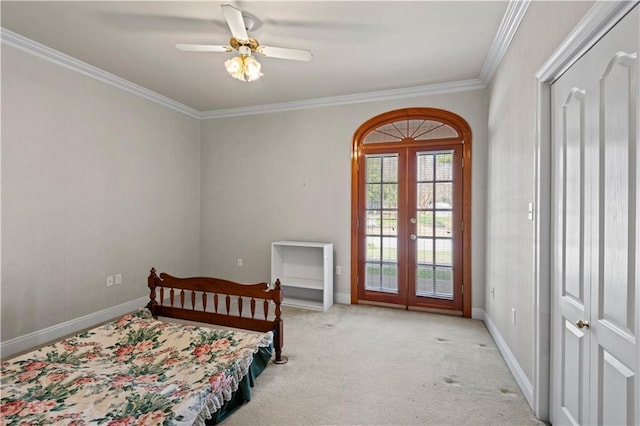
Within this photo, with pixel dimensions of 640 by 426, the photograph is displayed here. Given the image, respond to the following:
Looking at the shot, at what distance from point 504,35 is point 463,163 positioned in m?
1.50

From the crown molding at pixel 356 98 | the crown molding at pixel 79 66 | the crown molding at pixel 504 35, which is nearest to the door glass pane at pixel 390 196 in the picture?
the crown molding at pixel 356 98

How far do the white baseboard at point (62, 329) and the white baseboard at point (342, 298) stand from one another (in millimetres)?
A: 2562

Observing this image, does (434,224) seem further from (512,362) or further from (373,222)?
(512,362)

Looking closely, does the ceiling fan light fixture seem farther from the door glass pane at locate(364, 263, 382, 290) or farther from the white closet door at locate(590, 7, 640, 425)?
the door glass pane at locate(364, 263, 382, 290)

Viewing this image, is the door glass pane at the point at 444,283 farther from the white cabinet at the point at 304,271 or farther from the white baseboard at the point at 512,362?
the white cabinet at the point at 304,271

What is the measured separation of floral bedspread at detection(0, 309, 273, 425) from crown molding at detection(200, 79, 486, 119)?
3.21 metres

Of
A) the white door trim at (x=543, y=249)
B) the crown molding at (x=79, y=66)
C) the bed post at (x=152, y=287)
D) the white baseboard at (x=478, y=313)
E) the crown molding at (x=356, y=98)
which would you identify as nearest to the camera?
the white door trim at (x=543, y=249)

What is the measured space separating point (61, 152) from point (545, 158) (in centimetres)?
423

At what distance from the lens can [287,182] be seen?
4711mm

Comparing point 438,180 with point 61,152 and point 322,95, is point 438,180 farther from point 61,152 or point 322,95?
point 61,152

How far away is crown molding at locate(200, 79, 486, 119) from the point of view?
3871mm

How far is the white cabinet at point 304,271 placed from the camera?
4.20 meters

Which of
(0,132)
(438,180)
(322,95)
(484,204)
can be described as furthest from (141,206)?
(484,204)

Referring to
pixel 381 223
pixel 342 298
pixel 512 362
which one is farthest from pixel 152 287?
pixel 512 362
